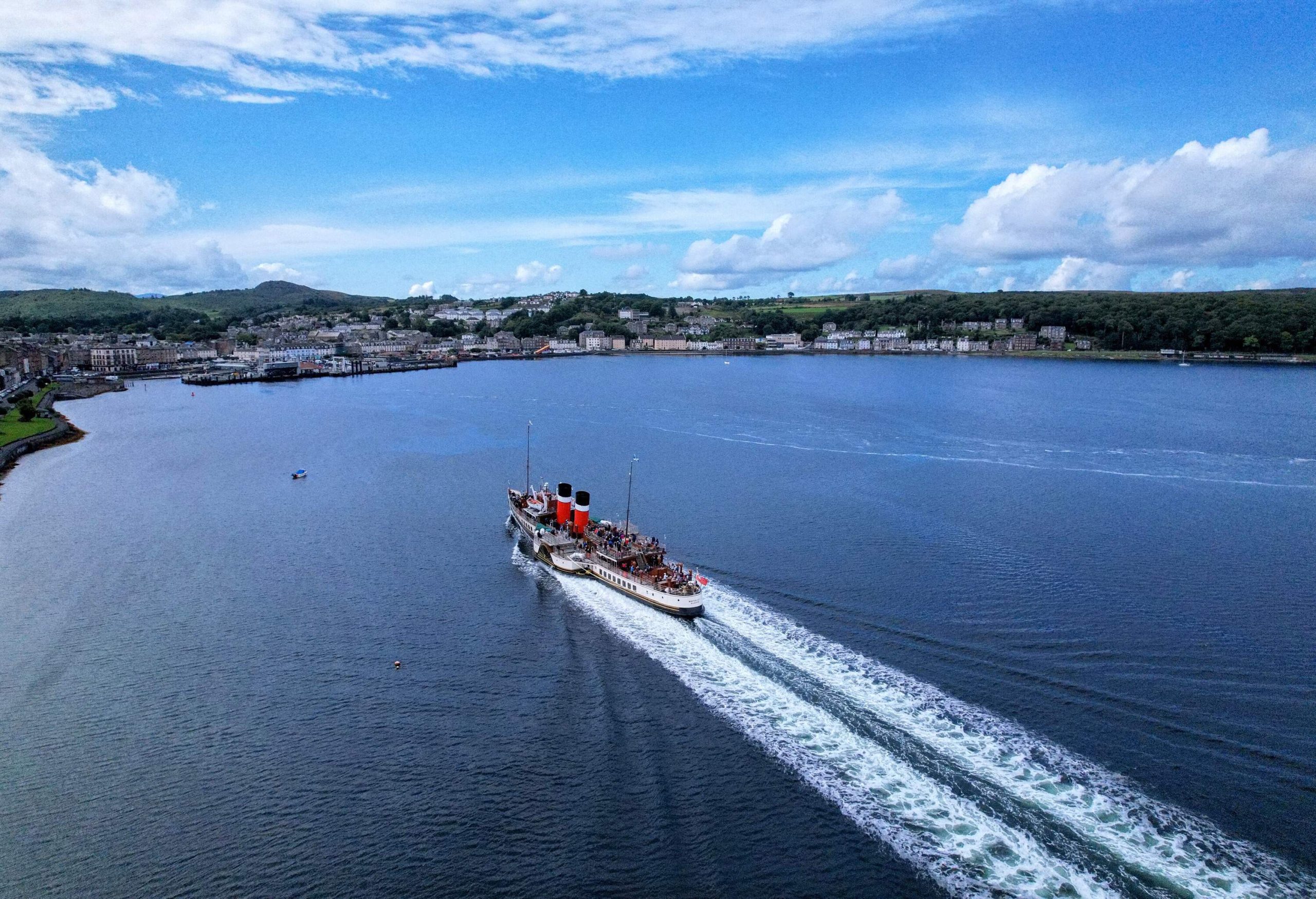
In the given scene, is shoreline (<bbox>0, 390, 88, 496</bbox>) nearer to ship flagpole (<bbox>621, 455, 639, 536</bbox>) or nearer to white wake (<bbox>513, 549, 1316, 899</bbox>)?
ship flagpole (<bbox>621, 455, 639, 536</bbox>)

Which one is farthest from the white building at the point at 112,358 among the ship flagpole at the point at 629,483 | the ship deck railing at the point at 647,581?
the ship deck railing at the point at 647,581

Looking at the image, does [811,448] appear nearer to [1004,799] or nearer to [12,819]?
[1004,799]

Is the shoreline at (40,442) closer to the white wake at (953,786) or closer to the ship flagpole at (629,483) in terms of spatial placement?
the ship flagpole at (629,483)

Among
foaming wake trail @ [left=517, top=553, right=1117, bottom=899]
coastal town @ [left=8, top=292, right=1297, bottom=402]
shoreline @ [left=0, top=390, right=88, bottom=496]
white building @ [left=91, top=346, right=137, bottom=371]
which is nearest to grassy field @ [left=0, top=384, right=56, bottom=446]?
shoreline @ [left=0, top=390, right=88, bottom=496]

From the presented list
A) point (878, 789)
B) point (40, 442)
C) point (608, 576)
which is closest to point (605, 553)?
point (608, 576)

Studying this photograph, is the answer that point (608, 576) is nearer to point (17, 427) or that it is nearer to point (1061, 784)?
point (1061, 784)

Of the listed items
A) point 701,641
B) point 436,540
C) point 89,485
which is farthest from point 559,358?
point 701,641
